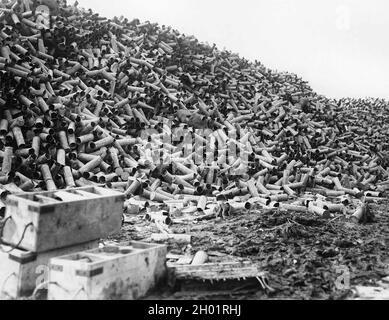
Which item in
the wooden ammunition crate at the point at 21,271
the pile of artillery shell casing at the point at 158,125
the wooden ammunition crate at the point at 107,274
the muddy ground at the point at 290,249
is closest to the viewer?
the wooden ammunition crate at the point at 107,274

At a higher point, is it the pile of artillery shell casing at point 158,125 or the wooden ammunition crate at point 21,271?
the pile of artillery shell casing at point 158,125

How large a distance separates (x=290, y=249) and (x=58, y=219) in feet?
12.3

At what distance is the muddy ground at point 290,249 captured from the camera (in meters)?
4.76

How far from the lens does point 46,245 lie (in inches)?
171

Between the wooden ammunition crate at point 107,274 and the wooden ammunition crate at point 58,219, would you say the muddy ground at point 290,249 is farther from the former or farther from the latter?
the wooden ammunition crate at point 58,219

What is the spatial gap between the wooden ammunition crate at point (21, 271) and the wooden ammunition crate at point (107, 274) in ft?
1.34

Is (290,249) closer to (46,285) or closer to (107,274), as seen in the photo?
(107,274)

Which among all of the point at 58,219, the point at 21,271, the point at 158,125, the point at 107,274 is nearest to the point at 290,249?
the point at 107,274

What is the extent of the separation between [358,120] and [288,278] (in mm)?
17881

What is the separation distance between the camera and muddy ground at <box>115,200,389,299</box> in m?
Result: 4.76

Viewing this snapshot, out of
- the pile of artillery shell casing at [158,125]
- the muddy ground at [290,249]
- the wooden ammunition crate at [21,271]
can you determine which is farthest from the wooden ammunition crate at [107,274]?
the pile of artillery shell casing at [158,125]

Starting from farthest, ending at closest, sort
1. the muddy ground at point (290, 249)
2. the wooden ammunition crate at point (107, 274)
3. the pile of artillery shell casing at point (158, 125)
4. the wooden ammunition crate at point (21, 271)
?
the pile of artillery shell casing at point (158, 125) < the muddy ground at point (290, 249) < the wooden ammunition crate at point (21, 271) < the wooden ammunition crate at point (107, 274)
